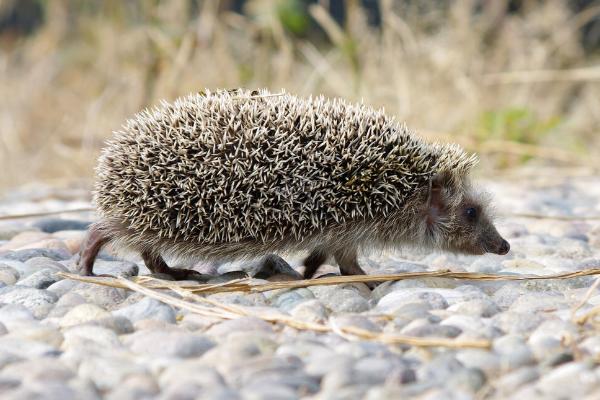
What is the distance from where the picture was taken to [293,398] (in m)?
2.33

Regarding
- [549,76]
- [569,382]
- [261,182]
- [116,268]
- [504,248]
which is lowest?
[569,382]

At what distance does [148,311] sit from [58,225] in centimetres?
289

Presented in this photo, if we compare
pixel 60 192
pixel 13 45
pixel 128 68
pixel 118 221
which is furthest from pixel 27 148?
pixel 118 221

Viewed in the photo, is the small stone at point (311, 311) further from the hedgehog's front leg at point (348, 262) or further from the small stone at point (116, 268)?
the small stone at point (116, 268)

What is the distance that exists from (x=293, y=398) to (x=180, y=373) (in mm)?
399

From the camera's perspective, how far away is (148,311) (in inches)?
129

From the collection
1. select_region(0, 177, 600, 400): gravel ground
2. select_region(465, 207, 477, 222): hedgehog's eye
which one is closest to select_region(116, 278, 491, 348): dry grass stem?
select_region(0, 177, 600, 400): gravel ground

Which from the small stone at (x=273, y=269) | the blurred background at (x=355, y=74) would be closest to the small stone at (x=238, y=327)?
the small stone at (x=273, y=269)

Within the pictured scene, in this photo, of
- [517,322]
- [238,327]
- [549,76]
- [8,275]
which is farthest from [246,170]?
[549,76]

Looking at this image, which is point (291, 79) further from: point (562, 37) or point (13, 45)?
point (13, 45)

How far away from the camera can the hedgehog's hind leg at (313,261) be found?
14.3ft

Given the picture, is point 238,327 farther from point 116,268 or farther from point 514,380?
point 116,268

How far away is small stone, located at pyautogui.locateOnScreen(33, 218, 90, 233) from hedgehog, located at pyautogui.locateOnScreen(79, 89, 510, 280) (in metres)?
1.79

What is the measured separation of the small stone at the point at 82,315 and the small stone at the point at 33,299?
21 cm
